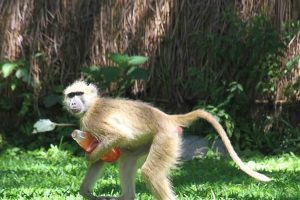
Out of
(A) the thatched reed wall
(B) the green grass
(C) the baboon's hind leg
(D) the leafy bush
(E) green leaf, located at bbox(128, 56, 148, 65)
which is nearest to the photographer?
(C) the baboon's hind leg

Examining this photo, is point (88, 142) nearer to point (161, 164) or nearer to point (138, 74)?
point (161, 164)

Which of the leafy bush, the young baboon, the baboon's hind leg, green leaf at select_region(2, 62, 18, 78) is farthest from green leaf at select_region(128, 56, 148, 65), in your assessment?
the baboon's hind leg

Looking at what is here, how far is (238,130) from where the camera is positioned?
11195mm

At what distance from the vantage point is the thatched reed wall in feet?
37.5

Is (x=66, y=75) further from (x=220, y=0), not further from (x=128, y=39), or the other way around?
(x=220, y=0)

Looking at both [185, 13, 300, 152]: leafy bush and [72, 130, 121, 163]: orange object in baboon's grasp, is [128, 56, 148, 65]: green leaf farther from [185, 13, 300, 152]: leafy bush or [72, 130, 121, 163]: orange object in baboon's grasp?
[72, 130, 121, 163]: orange object in baboon's grasp

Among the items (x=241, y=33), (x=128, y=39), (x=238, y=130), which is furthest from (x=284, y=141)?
(x=128, y=39)

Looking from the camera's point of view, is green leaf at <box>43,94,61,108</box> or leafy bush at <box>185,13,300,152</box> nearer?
leafy bush at <box>185,13,300,152</box>

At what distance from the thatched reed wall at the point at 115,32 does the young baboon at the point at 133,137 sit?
16.0ft

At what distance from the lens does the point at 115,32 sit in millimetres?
11812

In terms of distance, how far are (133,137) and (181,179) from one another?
81.0 inches

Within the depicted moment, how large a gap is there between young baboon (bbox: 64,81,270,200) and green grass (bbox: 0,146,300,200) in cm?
50

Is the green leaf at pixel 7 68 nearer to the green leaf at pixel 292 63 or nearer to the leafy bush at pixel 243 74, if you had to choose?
the leafy bush at pixel 243 74

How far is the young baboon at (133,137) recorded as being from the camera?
6.18 meters
